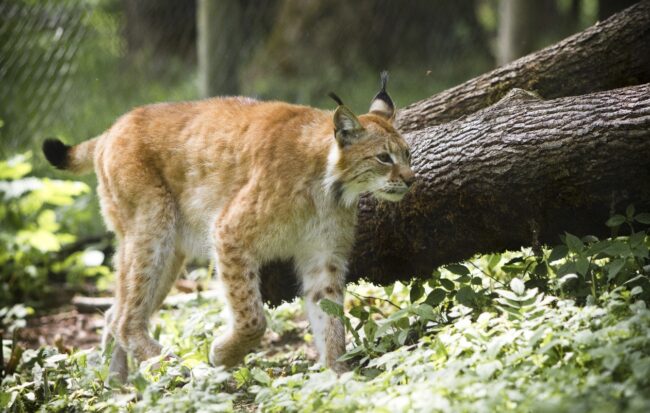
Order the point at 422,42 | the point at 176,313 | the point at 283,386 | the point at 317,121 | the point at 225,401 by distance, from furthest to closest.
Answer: the point at 422,42 → the point at 176,313 → the point at 317,121 → the point at 283,386 → the point at 225,401

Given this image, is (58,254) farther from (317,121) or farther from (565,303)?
(565,303)

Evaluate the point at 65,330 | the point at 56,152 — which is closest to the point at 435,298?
the point at 56,152

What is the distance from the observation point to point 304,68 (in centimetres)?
1155

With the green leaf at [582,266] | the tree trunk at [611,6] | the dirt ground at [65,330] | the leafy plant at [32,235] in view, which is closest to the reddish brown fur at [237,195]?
the green leaf at [582,266]

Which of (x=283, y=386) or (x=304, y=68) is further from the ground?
(x=304, y=68)

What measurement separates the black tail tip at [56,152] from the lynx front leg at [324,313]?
192 centimetres

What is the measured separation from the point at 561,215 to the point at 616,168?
15.4 inches

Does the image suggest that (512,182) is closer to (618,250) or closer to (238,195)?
(618,250)

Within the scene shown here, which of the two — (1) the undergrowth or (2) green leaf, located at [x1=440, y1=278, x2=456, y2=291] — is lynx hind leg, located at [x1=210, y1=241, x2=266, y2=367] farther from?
(2) green leaf, located at [x1=440, y1=278, x2=456, y2=291]

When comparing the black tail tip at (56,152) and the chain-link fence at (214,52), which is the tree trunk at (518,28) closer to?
the chain-link fence at (214,52)

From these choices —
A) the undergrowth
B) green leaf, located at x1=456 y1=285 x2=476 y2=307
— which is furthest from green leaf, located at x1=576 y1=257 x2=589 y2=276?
green leaf, located at x1=456 y1=285 x2=476 y2=307

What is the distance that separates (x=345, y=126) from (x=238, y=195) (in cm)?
78

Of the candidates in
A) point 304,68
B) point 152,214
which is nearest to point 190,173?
point 152,214

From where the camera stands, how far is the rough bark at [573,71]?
5.16 meters
